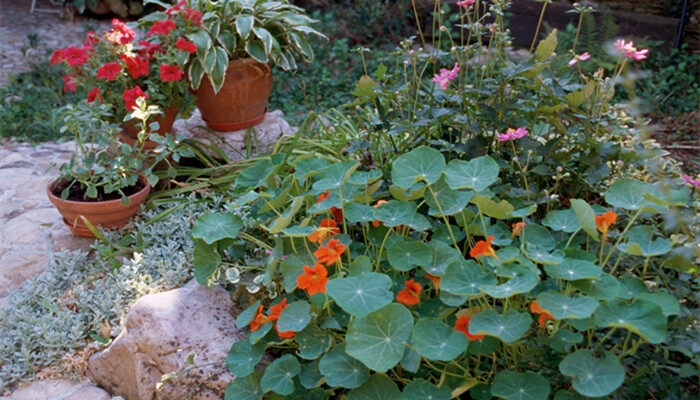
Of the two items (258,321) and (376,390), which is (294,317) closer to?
(258,321)

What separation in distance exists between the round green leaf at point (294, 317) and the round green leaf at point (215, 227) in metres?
0.34

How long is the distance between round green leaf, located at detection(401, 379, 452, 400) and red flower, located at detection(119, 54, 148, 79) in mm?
2227

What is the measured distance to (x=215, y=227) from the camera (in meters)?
1.90

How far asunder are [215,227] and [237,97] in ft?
5.49

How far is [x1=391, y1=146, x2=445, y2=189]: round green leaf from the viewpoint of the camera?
1.76m

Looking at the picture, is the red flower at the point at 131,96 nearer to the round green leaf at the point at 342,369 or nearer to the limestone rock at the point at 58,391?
the limestone rock at the point at 58,391

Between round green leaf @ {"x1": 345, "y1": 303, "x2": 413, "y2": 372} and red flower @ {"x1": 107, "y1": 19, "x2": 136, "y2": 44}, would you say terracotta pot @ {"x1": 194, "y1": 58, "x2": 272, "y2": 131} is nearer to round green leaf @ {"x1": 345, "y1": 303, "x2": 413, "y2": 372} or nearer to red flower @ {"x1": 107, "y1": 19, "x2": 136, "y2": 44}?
red flower @ {"x1": 107, "y1": 19, "x2": 136, "y2": 44}

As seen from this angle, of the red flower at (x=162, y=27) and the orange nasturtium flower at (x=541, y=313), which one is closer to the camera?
the orange nasturtium flower at (x=541, y=313)

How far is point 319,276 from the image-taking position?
1621mm

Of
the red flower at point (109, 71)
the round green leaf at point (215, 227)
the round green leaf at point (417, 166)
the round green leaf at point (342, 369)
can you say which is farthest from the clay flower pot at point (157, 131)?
the round green leaf at point (342, 369)

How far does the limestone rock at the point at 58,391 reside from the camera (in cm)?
198

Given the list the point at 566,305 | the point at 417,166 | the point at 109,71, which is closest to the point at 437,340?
the point at 566,305

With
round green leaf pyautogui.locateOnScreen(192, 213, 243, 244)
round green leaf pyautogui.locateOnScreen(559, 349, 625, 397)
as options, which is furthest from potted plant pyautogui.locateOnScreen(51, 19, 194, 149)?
round green leaf pyautogui.locateOnScreen(559, 349, 625, 397)

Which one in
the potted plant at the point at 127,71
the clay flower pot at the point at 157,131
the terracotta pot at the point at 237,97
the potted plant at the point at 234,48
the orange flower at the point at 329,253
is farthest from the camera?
the terracotta pot at the point at 237,97
